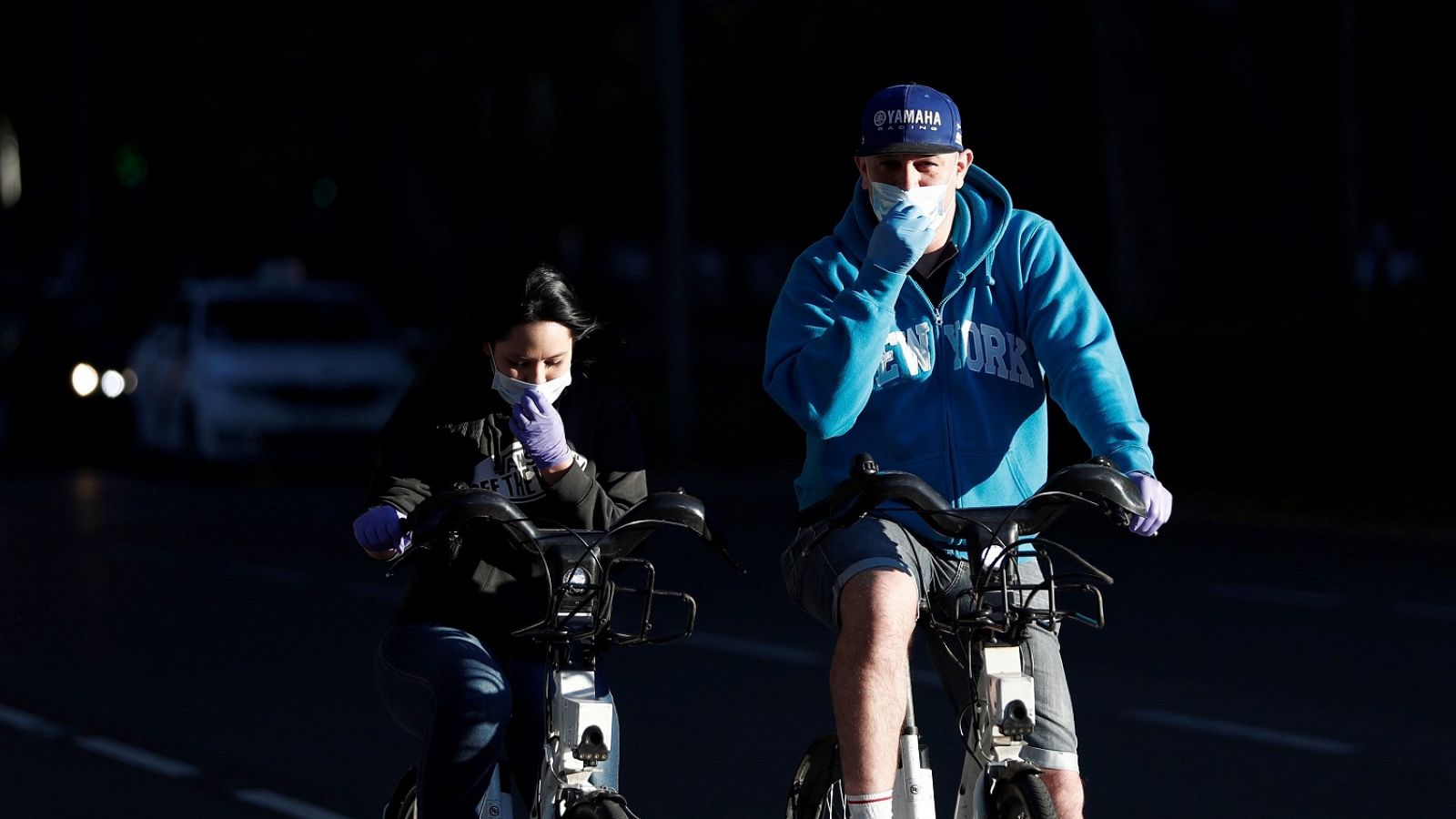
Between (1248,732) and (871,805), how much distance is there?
4.57m

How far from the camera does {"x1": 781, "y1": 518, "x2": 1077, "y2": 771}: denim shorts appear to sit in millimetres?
4184

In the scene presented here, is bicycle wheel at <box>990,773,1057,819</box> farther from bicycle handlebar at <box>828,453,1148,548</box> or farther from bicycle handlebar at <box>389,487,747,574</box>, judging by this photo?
bicycle handlebar at <box>389,487,747,574</box>

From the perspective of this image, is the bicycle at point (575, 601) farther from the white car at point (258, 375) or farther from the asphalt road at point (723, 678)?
the white car at point (258, 375)

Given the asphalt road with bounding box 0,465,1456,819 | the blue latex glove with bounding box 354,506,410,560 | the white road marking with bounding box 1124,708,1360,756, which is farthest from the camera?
the white road marking with bounding box 1124,708,1360,756

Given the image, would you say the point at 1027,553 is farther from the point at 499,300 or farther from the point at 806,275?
the point at 499,300

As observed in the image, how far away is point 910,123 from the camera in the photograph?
4.23 metres

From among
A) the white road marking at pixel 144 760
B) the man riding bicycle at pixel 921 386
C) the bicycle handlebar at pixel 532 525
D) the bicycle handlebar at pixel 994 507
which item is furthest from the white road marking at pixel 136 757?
the bicycle handlebar at pixel 994 507

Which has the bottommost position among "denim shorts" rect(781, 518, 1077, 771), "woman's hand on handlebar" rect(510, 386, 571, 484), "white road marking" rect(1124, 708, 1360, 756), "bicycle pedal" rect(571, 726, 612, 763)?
"white road marking" rect(1124, 708, 1360, 756)

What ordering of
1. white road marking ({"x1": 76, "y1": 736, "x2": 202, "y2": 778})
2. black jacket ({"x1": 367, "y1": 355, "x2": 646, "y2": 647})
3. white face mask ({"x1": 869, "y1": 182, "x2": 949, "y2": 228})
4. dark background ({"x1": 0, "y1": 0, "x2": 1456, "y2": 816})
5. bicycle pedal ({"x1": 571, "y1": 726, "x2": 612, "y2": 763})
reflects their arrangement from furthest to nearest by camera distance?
1. dark background ({"x1": 0, "y1": 0, "x2": 1456, "y2": 816})
2. white road marking ({"x1": 76, "y1": 736, "x2": 202, "y2": 778})
3. black jacket ({"x1": 367, "y1": 355, "x2": 646, "y2": 647})
4. white face mask ({"x1": 869, "y1": 182, "x2": 949, "y2": 228})
5. bicycle pedal ({"x1": 571, "y1": 726, "x2": 612, "y2": 763})

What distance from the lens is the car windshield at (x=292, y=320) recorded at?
21.1 meters

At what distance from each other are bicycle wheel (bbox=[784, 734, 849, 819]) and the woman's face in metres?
0.83

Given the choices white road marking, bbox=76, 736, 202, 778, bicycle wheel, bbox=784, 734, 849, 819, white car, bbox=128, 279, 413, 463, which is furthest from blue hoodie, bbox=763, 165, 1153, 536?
white car, bbox=128, 279, 413, 463

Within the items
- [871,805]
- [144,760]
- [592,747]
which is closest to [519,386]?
[592,747]

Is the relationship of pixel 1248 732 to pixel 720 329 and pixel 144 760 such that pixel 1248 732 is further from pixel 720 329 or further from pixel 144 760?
pixel 720 329
